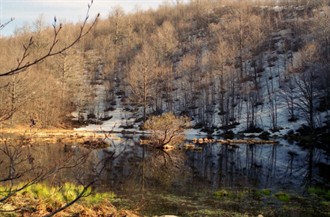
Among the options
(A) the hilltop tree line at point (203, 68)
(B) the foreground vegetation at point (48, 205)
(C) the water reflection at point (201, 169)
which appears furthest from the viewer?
(A) the hilltop tree line at point (203, 68)

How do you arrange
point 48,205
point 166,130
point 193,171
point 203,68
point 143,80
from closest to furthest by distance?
1. point 48,205
2. point 193,171
3. point 166,130
4. point 143,80
5. point 203,68

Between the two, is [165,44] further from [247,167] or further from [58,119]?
[247,167]

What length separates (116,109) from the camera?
63.8 meters

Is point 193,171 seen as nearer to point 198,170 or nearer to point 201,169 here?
point 198,170

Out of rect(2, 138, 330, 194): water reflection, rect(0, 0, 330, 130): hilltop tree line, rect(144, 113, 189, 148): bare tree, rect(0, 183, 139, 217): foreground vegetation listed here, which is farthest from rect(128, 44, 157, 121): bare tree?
rect(0, 183, 139, 217): foreground vegetation

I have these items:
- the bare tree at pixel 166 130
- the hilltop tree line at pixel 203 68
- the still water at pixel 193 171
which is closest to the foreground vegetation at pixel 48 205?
the still water at pixel 193 171

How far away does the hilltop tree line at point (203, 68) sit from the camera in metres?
47.9

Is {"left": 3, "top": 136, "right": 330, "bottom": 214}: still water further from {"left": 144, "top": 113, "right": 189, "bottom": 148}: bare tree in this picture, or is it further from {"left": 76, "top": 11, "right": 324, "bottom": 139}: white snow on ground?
{"left": 76, "top": 11, "right": 324, "bottom": 139}: white snow on ground

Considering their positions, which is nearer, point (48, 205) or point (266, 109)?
point (48, 205)

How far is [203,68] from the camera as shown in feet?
217

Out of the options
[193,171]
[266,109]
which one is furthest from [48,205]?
[266,109]

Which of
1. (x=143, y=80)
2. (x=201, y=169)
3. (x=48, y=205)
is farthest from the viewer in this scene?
(x=143, y=80)

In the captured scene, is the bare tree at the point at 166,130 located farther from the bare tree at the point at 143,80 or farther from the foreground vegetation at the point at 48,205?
the bare tree at the point at 143,80

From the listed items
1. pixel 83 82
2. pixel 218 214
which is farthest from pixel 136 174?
pixel 83 82
